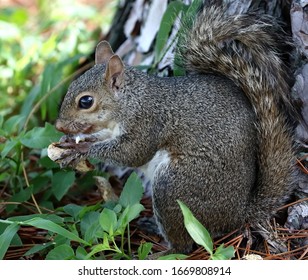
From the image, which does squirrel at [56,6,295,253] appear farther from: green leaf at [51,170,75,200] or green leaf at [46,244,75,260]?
green leaf at [46,244,75,260]

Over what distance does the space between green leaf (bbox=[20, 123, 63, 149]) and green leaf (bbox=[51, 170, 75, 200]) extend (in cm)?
15

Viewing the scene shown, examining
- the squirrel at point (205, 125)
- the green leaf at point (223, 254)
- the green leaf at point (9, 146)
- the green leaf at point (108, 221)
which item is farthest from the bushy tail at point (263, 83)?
the green leaf at point (9, 146)

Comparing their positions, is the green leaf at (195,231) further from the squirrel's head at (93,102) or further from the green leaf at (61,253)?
the squirrel's head at (93,102)

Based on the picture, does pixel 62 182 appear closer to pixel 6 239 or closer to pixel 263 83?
pixel 6 239

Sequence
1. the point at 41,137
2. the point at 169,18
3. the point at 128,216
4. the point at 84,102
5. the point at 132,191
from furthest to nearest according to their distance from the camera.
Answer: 1. the point at 169,18
2. the point at 41,137
3. the point at 84,102
4. the point at 132,191
5. the point at 128,216

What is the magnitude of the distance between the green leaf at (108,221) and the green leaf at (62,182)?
0.50 m

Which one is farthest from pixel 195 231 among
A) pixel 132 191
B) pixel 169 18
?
pixel 169 18

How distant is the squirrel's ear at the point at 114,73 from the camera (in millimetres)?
2111

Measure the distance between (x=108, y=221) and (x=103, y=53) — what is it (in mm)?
714

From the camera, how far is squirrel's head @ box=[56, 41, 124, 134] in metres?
2.13

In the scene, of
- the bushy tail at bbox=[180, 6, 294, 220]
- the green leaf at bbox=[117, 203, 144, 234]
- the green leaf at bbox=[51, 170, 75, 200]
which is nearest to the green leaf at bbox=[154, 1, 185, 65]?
the bushy tail at bbox=[180, 6, 294, 220]

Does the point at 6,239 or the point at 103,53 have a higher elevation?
the point at 103,53

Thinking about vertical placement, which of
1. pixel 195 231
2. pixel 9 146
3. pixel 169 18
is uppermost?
pixel 169 18

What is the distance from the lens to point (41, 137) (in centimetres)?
225
